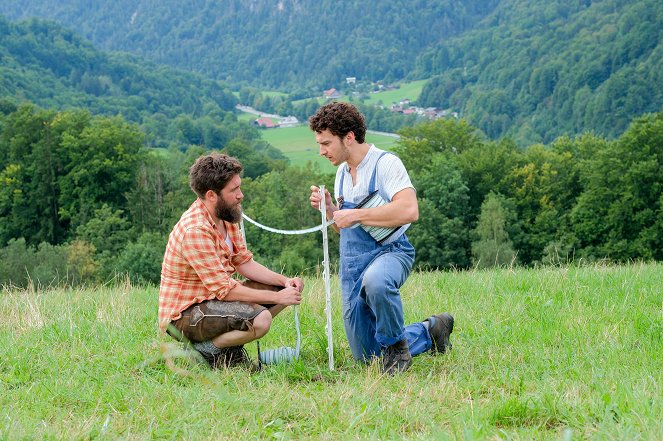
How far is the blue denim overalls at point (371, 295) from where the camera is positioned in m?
5.79

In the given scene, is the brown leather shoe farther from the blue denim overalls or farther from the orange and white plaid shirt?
the orange and white plaid shirt

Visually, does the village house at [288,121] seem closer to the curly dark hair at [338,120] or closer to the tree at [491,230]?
the tree at [491,230]

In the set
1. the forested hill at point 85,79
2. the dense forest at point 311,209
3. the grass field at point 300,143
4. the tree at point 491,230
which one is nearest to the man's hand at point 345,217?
the dense forest at point 311,209

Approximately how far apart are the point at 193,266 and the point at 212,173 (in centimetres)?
68

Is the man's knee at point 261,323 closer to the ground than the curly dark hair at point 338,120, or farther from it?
closer to the ground

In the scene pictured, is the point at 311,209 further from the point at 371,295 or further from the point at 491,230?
the point at 371,295

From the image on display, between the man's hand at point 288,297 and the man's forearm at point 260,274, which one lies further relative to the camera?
the man's forearm at point 260,274

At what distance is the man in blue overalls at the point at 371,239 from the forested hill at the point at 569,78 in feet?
375

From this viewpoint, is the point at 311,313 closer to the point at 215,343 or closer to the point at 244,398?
the point at 215,343

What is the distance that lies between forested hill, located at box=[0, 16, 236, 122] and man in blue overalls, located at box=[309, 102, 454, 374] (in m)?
131

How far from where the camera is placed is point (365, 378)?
546 cm

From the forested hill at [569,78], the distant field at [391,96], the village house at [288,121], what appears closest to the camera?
the forested hill at [569,78]

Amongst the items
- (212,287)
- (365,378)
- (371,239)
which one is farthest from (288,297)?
(365,378)

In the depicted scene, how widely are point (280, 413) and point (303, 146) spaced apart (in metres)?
121
